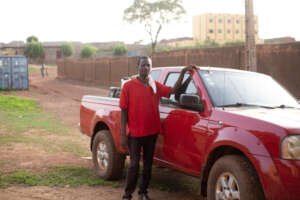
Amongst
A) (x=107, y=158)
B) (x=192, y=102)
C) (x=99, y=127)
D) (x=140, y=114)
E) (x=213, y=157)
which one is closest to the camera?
(x=213, y=157)

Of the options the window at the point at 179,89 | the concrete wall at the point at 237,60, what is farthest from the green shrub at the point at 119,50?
the window at the point at 179,89

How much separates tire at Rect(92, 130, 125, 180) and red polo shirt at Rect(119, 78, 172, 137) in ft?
4.16

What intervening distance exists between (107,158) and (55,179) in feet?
3.06

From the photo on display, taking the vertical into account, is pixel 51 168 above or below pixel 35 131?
below

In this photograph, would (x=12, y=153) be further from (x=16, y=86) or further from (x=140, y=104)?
(x=16, y=86)

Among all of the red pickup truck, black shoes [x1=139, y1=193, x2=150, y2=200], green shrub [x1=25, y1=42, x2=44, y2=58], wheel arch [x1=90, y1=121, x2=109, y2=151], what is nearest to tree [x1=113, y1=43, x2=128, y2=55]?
green shrub [x1=25, y1=42, x2=44, y2=58]

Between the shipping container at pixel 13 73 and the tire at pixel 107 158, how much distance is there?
23.8 m

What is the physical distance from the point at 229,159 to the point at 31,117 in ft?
39.0

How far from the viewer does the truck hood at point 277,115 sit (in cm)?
360

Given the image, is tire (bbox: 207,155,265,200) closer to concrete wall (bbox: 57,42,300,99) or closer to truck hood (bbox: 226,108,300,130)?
truck hood (bbox: 226,108,300,130)

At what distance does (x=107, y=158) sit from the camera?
238 inches

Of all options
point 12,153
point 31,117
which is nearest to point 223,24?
point 31,117

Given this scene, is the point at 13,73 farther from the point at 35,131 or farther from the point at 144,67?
the point at 144,67

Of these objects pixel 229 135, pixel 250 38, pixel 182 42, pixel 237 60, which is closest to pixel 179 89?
pixel 229 135
